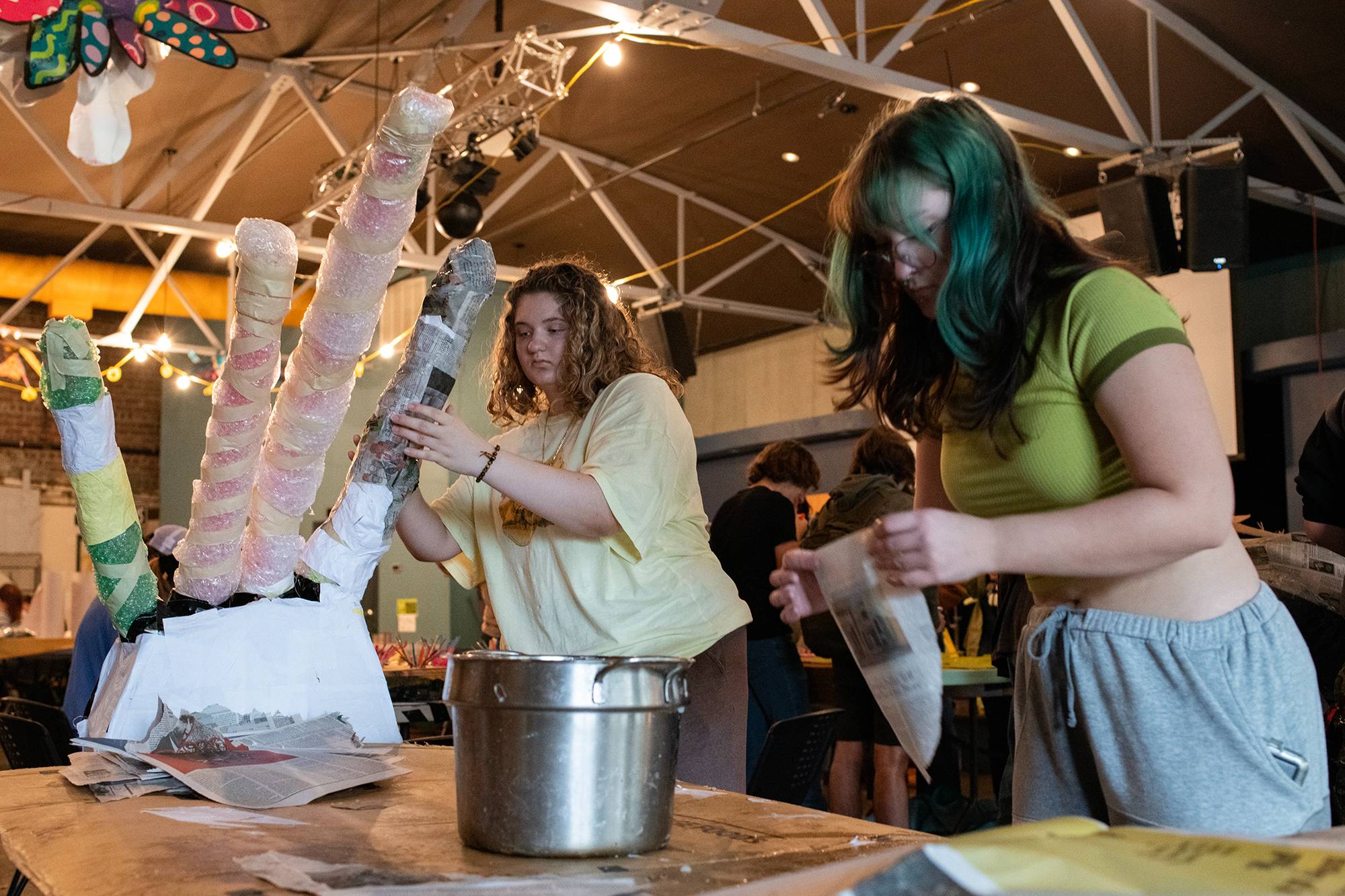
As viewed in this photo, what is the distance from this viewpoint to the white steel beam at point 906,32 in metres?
4.61

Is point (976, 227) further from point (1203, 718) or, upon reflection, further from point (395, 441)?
point (395, 441)

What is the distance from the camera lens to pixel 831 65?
4750mm

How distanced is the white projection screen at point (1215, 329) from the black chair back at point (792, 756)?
187 inches

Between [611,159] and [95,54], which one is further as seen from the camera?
[611,159]

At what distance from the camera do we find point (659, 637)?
5.37 feet

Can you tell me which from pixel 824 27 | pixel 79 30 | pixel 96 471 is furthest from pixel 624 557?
pixel 824 27

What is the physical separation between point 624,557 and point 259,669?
1.63ft

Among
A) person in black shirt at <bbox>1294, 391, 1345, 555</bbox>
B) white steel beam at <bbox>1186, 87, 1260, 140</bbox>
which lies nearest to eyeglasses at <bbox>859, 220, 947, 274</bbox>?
person in black shirt at <bbox>1294, 391, 1345, 555</bbox>

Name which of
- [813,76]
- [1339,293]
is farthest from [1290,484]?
[813,76]

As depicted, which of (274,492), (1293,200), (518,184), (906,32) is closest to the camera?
(274,492)

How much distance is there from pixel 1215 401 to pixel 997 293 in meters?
6.15

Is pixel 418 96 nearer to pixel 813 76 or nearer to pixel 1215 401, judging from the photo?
pixel 813 76

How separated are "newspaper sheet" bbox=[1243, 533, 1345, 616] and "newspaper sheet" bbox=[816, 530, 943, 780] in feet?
4.40

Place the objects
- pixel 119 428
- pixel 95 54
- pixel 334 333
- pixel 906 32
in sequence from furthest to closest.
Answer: pixel 119 428 → pixel 906 32 → pixel 95 54 → pixel 334 333
